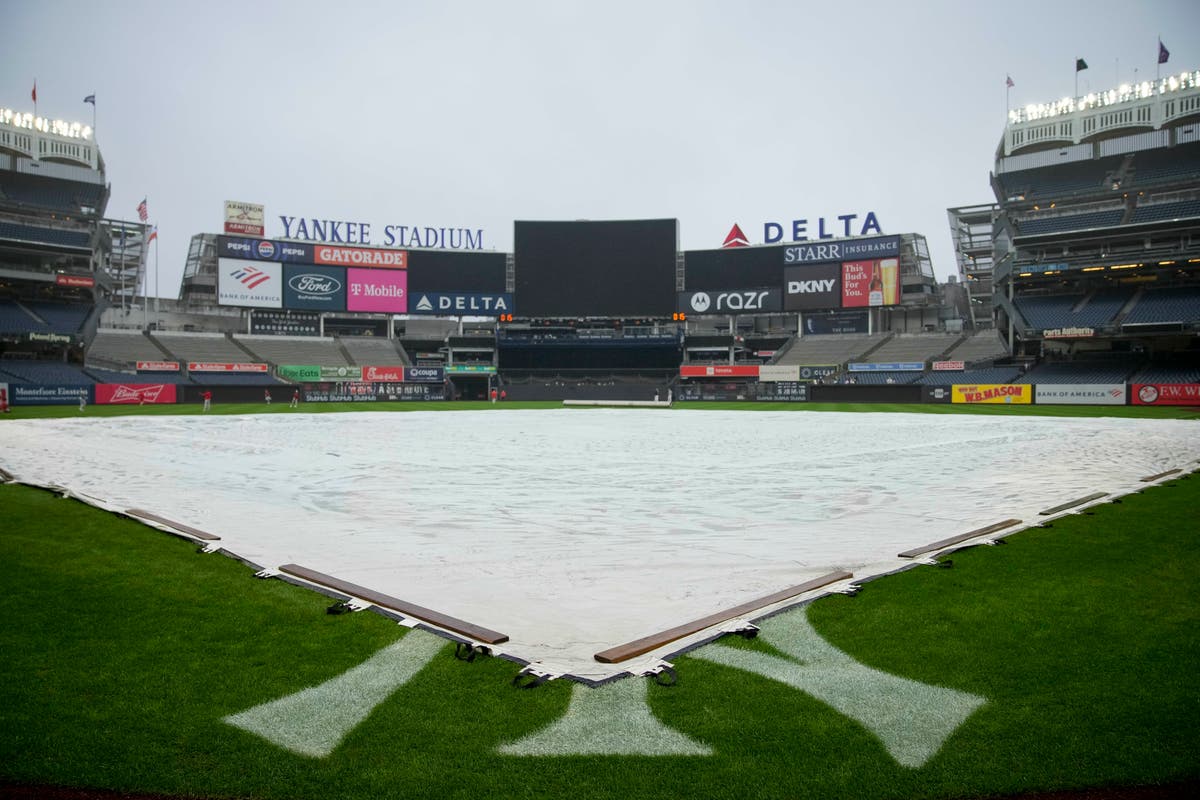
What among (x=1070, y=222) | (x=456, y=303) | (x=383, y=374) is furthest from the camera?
(x=456, y=303)

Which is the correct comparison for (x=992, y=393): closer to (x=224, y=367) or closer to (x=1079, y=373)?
(x=1079, y=373)

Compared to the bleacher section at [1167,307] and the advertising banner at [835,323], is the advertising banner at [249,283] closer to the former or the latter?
the advertising banner at [835,323]

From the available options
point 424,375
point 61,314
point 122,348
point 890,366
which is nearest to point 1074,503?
point 890,366

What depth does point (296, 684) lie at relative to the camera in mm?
3301

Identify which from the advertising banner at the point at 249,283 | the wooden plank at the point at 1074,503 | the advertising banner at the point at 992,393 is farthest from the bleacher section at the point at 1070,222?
the advertising banner at the point at 249,283

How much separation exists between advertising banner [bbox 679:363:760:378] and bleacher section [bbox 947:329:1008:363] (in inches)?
643

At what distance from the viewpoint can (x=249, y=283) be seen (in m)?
64.2

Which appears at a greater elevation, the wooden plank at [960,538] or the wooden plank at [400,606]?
the wooden plank at [400,606]

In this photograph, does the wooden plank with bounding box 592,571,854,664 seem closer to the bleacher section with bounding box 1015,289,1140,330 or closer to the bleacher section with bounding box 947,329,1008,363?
the bleacher section with bounding box 1015,289,1140,330

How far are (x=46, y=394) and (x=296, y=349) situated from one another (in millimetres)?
21287

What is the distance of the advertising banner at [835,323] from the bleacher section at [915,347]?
4970 millimetres

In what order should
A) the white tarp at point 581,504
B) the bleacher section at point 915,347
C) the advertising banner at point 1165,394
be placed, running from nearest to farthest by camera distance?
the white tarp at point 581,504 < the advertising banner at point 1165,394 < the bleacher section at point 915,347

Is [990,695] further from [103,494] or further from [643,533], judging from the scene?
[103,494]

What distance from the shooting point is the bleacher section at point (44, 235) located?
172ft
